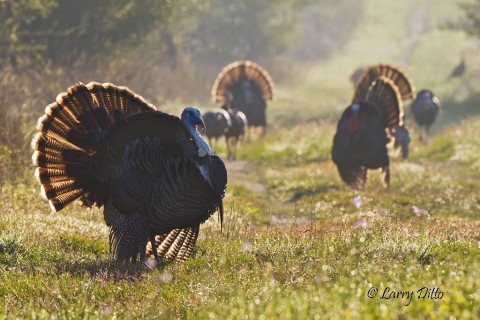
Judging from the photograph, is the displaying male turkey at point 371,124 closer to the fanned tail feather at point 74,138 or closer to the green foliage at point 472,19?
the fanned tail feather at point 74,138

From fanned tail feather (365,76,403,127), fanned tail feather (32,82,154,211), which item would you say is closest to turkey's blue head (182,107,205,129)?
fanned tail feather (32,82,154,211)

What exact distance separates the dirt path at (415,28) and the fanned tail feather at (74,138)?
5056 centimetres

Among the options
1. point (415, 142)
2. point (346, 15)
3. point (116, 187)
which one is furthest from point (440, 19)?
point (116, 187)

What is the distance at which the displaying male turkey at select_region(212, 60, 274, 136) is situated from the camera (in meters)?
22.3

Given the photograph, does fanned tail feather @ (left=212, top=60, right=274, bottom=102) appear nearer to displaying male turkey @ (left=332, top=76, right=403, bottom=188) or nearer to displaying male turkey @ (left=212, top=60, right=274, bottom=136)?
displaying male turkey @ (left=212, top=60, right=274, bottom=136)

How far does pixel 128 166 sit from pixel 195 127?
738 millimetres

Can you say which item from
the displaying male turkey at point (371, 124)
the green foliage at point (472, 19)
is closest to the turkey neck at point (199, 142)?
the displaying male turkey at point (371, 124)

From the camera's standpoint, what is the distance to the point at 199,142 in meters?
6.84

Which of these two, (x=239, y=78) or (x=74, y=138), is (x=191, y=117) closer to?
(x=74, y=138)

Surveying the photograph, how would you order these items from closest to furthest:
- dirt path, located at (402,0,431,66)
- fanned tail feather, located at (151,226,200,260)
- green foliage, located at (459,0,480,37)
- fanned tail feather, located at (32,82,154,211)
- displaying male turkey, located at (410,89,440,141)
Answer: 1. fanned tail feather, located at (32,82,154,211)
2. fanned tail feather, located at (151,226,200,260)
3. displaying male turkey, located at (410,89,440,141)
4. green foliage, located at (459,0,480,37)
5. dirt path, located at (402,0,431,66)

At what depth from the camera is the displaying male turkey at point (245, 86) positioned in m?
22.3

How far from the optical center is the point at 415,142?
76.9 ft

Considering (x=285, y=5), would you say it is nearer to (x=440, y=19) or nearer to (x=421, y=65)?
(x=421, y=65)

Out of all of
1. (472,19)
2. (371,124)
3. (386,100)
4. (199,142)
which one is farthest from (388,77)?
(472,19)
